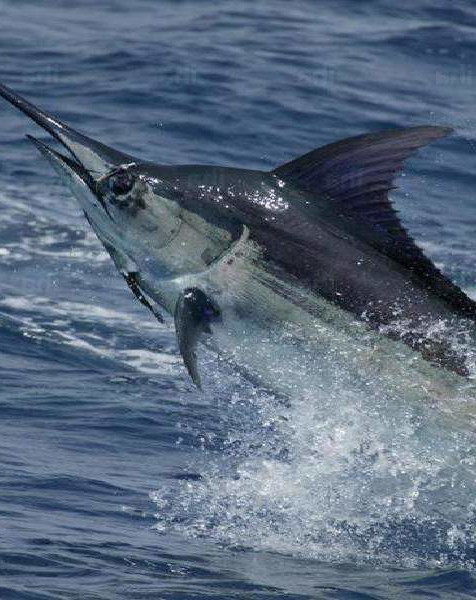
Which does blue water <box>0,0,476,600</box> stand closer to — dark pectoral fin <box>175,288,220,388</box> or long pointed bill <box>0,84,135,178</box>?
dark pectoral fin <box>175,288,220,388</box>

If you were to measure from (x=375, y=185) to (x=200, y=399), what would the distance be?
2914 mm

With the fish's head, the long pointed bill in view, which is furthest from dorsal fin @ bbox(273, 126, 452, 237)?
the long pointed bill

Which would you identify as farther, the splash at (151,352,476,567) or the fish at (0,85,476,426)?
the splash at (151,352,476,567)

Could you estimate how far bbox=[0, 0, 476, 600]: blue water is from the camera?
21.1 ft

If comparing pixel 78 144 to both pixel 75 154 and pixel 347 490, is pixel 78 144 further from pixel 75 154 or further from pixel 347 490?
pixel 347 490

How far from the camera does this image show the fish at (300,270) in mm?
6461

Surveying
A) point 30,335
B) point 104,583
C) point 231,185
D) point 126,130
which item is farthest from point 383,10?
point 104,583

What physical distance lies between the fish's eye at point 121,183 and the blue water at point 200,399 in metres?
1.26

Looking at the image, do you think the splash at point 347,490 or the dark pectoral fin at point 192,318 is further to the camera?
the splash at point 347,490

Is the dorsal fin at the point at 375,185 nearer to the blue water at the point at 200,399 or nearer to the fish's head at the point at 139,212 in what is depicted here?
the fish's head at the point at 139,212

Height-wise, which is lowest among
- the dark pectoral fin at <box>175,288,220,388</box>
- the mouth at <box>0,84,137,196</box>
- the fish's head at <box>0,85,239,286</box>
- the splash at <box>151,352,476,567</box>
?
the splash at <box>151,352,476,567</box>

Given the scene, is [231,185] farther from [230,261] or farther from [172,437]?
[172,437]

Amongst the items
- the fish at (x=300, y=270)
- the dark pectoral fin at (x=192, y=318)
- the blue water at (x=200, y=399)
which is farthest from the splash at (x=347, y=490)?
the dark pectoral fin at (x=192, y=318)

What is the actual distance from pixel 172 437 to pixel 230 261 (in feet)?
7.22
